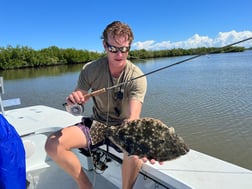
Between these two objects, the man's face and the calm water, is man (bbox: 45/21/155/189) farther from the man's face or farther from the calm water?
the calm water

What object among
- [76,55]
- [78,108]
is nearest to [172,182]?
[78,108]

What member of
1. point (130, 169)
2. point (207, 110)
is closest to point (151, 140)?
point (130, 169)

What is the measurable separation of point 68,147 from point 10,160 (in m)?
0.62

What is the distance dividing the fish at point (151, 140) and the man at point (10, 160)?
64cm

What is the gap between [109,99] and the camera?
7.87 ft

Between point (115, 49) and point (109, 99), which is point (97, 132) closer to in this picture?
point (109, 99)

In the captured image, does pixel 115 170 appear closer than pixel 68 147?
No

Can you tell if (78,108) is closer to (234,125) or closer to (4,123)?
(4,123)

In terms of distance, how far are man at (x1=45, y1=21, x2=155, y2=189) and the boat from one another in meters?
0.23

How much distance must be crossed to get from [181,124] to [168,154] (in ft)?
19.2

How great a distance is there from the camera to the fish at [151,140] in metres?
1.78

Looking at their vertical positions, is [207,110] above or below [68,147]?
below

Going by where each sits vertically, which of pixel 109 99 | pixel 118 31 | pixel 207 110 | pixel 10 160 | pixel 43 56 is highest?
Result: pixel 118 31

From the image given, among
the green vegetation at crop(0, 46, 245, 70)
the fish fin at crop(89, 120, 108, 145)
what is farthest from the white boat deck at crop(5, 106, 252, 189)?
the green vegetation at crop(0, 46, 245, 70)
